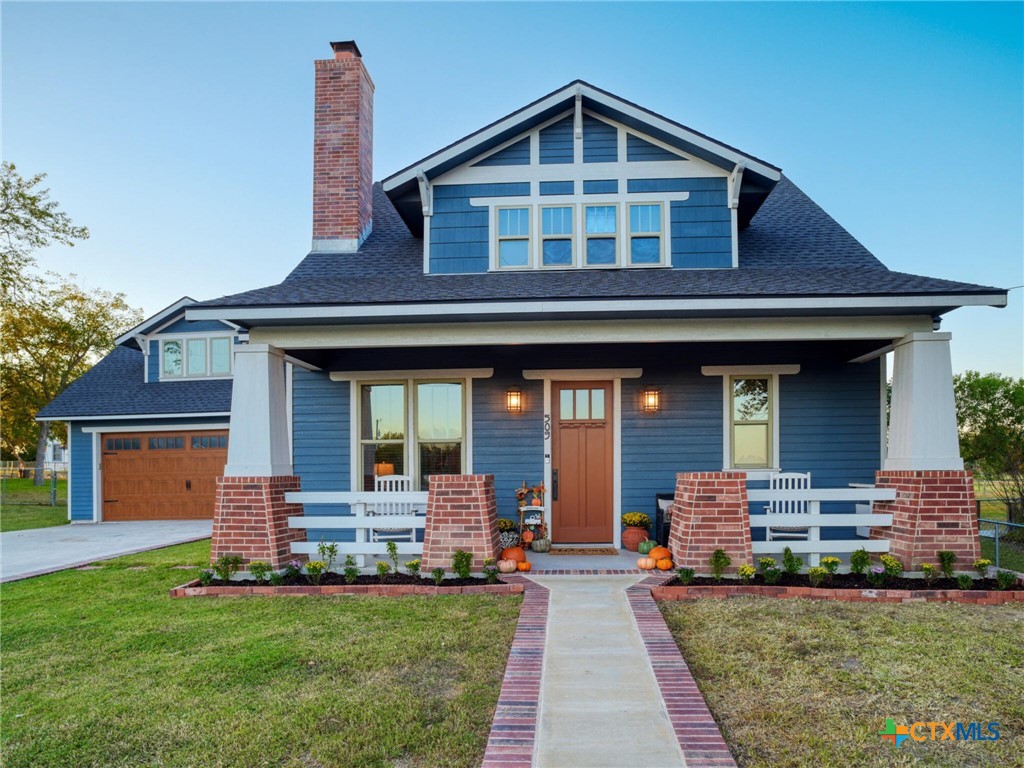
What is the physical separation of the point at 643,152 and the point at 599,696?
7.54m

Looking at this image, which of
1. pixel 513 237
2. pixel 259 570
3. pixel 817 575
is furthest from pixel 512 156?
pixel 817 575

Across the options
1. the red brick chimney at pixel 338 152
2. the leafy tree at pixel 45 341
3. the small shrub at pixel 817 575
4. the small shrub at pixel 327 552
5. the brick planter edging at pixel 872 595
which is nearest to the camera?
the brick planter edging at pixel 872 595

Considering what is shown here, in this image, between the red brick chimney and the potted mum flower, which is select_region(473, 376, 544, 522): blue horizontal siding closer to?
the potted mum flower

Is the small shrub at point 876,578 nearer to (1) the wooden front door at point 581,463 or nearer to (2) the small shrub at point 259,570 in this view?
(1) the wooden front door at point 581,463

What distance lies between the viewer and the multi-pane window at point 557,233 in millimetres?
8898

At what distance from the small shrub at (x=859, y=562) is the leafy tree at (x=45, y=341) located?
29.8 metres

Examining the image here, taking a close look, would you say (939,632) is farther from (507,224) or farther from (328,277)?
(328,277)

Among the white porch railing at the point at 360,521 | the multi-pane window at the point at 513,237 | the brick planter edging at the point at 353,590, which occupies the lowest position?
the brick planter edging at the point at 353,590

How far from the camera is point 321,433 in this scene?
30.3 ft

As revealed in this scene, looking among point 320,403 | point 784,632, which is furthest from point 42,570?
point 784,632

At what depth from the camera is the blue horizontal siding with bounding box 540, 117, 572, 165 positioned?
8953mm

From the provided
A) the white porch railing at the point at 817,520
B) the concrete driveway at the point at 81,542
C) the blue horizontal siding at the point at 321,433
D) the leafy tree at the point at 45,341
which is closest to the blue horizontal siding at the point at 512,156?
the blue horizontal siding at the point at 321,433

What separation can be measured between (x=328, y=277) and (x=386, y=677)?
6.22 m

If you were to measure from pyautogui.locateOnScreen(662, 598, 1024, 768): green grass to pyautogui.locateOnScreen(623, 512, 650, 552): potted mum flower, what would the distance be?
8.38ft
